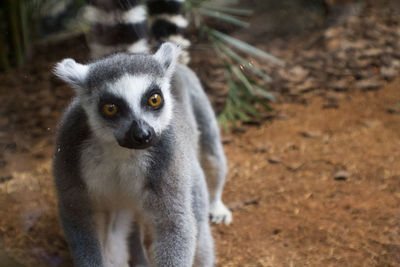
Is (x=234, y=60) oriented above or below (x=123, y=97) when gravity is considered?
below

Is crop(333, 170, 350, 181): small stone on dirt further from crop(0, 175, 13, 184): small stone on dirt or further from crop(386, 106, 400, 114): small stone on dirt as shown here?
crop(0, 175, 13, 184): small stone on dirt

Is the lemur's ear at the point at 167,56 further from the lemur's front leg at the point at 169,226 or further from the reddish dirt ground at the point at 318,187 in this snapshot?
the reddish dirt ground at the point at 318,187

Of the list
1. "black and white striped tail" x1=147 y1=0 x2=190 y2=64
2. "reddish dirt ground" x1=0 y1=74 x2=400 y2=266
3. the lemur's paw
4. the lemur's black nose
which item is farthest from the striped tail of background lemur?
the lemur's paw

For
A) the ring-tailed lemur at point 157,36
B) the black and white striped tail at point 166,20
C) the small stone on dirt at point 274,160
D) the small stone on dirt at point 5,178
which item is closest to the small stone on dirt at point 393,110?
the small stone on dirt at point 274,160

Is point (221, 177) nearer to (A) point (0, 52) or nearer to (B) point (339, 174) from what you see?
(B) point (339, 174)

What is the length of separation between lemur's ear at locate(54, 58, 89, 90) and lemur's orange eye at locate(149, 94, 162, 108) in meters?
0.29

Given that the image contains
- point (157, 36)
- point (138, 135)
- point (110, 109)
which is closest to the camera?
point (138, 135)

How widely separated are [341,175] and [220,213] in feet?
2.86

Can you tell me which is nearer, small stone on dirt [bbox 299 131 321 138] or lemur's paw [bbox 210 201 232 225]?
lemur's paw [bbox 210 201 232 225]

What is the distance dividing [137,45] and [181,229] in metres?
0.83

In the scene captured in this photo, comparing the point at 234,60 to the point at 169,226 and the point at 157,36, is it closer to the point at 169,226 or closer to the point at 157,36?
the point at 157,36

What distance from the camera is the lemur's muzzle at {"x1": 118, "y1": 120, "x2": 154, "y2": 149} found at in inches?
63.6

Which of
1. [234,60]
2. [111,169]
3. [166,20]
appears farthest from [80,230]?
[234,60]

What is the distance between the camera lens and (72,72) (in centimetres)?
174
